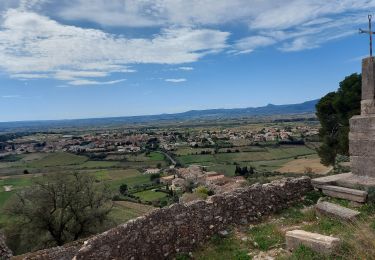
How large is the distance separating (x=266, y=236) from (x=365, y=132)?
16.0 ft

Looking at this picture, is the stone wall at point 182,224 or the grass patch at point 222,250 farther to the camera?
the grass patch at point 222,250

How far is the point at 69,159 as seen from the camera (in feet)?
306

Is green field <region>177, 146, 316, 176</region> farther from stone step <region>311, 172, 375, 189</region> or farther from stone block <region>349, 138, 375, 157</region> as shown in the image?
stone block <region>349, 138, 375, 157</region>

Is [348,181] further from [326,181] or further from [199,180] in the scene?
[199,180]

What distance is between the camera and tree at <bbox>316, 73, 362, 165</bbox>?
2362cm

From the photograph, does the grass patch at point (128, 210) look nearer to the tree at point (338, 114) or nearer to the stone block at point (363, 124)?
the tree at point (338, 114)

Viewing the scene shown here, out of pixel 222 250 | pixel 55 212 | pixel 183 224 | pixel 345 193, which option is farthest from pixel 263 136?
pixel 222 250

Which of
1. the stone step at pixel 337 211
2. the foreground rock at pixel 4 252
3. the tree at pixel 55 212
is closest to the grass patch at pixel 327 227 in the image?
the stone step at pixel 337 211

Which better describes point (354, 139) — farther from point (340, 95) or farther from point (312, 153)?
point (312, 153)

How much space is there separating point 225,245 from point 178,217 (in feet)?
3.95

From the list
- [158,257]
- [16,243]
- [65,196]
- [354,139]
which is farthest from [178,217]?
[16,243]

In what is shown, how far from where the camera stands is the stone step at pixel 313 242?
6.36 meters

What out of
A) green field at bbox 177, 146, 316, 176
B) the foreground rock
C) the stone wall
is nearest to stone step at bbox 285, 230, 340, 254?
the stone wall

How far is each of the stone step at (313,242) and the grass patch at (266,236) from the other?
0.61 metres
